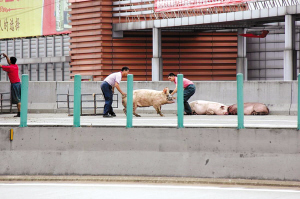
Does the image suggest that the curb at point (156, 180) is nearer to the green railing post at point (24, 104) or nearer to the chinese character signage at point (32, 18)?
the green railing post at point (24, 104)

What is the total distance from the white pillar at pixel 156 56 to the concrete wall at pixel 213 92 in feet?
38.0

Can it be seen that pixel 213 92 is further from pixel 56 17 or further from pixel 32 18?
pixel 32 18

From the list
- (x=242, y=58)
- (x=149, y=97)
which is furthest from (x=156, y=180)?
(x=242, y=58)

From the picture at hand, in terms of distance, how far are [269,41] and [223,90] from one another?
56.1 ft

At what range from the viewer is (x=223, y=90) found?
20.6m

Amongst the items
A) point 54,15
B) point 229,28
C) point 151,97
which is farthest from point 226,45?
point 151,97

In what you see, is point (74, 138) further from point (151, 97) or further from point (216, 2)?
point (216, 2)

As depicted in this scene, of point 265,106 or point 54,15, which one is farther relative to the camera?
point 54,15

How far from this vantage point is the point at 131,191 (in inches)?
372

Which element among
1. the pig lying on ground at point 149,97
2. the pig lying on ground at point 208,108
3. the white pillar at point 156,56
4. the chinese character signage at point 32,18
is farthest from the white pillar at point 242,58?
the pig lying on ground at point 149,97

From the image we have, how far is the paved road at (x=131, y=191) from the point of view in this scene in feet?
29.5

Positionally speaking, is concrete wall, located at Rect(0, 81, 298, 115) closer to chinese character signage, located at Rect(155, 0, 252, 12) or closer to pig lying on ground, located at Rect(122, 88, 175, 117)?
pig lying on ground, located at Rect(122, 88, 175, 117)

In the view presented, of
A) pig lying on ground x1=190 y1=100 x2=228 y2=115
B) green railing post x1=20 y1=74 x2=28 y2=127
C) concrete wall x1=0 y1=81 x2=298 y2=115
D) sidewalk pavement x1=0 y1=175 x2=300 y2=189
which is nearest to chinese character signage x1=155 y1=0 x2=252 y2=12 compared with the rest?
concrete wall x1=0 y1=81 x2=298 y2=115

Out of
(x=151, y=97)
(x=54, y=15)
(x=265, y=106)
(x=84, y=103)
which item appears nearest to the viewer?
(x=151, y=97)
